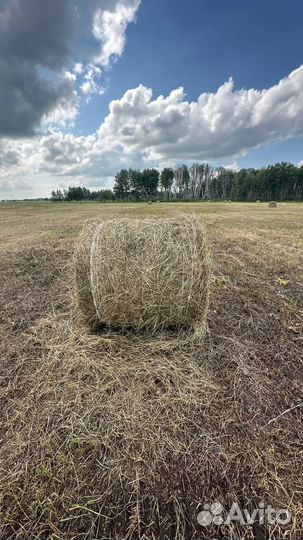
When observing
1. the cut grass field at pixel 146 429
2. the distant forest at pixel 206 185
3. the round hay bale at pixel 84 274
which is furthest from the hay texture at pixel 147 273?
the distant forest at pixel 206 185

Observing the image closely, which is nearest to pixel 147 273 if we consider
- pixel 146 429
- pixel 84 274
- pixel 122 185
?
pixel 84 274

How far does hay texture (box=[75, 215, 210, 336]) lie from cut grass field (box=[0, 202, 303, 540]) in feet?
1.50

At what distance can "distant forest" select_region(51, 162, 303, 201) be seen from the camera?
74500 mm

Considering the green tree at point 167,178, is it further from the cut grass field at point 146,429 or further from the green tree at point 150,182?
the cut grass field at point 146,429

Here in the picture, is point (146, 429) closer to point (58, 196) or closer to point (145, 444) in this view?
point (145, 444)

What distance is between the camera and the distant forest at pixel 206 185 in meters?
74.5

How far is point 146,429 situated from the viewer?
222cm

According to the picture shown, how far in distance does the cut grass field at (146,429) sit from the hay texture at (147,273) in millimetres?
458

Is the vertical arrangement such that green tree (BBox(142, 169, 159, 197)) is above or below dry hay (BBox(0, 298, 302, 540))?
above

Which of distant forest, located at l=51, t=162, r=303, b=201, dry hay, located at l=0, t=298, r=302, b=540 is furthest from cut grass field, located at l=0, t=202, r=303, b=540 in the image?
distant forest, located at l=51, t=162, r=303, b=201

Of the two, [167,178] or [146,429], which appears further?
[167,178]

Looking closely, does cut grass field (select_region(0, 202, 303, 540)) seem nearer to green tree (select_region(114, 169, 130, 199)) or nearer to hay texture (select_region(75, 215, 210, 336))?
hay texture (select_region(75, 215, 210, 336))

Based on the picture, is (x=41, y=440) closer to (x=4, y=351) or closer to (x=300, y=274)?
(x=4, y=351)

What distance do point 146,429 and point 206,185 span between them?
96.8 m
